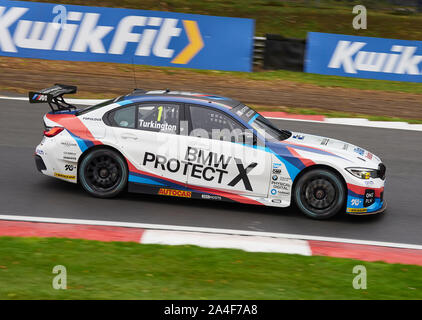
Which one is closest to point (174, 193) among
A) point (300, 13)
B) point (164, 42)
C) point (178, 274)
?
point (178, 274)

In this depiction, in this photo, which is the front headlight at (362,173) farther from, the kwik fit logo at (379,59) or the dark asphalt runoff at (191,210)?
the kwik fit logo at (379,59)

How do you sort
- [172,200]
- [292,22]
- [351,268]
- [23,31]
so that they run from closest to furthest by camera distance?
[351,268] → [172,200] → [23,31] → [292,22]

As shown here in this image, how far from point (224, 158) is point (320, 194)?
142cm

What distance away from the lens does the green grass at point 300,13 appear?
2886 cm

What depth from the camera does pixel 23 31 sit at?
20469mm

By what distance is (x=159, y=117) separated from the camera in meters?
8.84

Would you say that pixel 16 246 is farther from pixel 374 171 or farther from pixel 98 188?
pixel 374 171

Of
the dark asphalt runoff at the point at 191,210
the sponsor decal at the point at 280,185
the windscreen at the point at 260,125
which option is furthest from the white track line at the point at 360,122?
the sponsor decal at the point at 280,185

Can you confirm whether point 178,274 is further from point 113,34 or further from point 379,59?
point 379,59

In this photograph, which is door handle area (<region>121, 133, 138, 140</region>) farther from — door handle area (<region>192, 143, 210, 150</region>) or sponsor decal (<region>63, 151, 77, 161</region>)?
door handle area (<region>192, 143, 210, 150</region>)

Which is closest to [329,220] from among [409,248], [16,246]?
[409,248]

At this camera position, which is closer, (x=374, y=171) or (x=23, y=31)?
(x=374, y=171)

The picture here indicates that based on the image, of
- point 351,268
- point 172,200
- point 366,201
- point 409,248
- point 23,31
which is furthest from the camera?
point 23,31

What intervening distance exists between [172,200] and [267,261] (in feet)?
8.47
